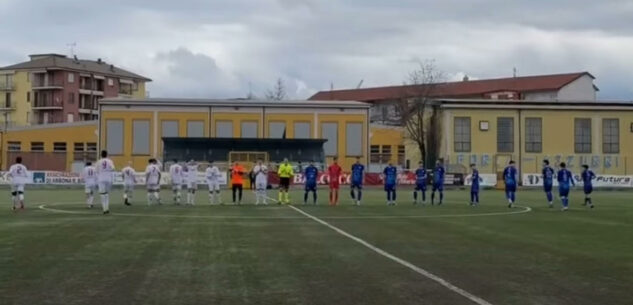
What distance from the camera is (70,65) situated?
4828 inches

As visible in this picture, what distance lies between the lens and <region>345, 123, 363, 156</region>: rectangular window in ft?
273

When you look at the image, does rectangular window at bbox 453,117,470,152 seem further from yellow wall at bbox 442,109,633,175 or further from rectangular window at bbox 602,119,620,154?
rectangular window at bbox 602,119,620,154

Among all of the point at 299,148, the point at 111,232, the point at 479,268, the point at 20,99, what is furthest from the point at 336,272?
the point at 20,99

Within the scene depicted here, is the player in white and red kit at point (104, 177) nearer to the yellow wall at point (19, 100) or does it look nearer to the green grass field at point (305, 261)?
the green grass field at point (305, 261)

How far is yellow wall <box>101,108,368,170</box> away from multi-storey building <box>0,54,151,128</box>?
146 ft

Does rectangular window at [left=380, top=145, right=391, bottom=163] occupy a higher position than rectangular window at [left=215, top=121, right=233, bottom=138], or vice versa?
rectangular window at [left=215, top=121, right=233, bottom=138]

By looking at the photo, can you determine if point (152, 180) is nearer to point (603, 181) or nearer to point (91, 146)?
point (603, 181)

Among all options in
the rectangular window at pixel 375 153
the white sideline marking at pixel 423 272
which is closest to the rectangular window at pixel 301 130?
the rectangular window at pixel 375 153

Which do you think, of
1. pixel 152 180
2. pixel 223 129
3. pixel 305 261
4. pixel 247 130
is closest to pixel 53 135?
pixel 223 129

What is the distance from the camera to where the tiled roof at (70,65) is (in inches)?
4786

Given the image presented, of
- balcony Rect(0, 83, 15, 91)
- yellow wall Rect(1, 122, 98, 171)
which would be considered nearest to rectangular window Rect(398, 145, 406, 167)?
yellow wall Rect(1, 122, 98, 171)

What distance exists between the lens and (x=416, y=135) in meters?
89.8

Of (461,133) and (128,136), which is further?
(128,136)

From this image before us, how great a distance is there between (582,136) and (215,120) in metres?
36.0
